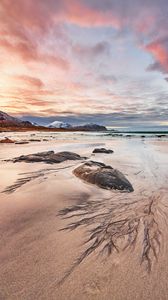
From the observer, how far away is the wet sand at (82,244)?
1641 mm

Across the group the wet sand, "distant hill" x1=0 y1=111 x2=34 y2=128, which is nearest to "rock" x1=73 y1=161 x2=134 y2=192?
the wet sand

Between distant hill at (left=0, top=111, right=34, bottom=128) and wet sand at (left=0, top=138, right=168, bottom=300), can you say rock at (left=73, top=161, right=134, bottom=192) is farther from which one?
distant hill at (left=0, top=111, right=34, bottom=128)

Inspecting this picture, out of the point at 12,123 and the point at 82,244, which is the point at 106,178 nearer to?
the point at 82,244

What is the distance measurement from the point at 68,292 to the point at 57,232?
0.87m

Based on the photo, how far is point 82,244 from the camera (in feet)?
7.29

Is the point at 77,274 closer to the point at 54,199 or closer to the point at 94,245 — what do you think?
the point at 94,245

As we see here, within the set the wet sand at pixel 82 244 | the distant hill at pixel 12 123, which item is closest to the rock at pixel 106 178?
the wet sand at pixel 82 244

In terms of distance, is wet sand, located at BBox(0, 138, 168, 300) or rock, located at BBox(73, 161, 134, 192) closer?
wet sand, located at BBox(0, 138, 168, 300)

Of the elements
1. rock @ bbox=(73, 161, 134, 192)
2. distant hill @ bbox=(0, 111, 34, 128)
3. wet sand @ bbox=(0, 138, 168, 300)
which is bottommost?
wet sand @ bbox=(0, 138, 168, 300)

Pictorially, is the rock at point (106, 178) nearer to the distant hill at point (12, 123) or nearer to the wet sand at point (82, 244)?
the wet sand at point (82, 244)

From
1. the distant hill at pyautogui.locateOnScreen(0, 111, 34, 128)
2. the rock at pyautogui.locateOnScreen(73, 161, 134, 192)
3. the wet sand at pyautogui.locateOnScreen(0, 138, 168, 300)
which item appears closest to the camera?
the wet sand at pyautogui.locateOnScreen(0, 138, 168, 300)

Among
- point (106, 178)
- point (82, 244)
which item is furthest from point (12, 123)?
point (82, 244)

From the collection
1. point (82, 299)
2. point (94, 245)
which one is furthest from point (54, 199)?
point (82, 299)

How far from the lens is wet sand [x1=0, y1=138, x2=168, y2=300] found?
64.6 inches
